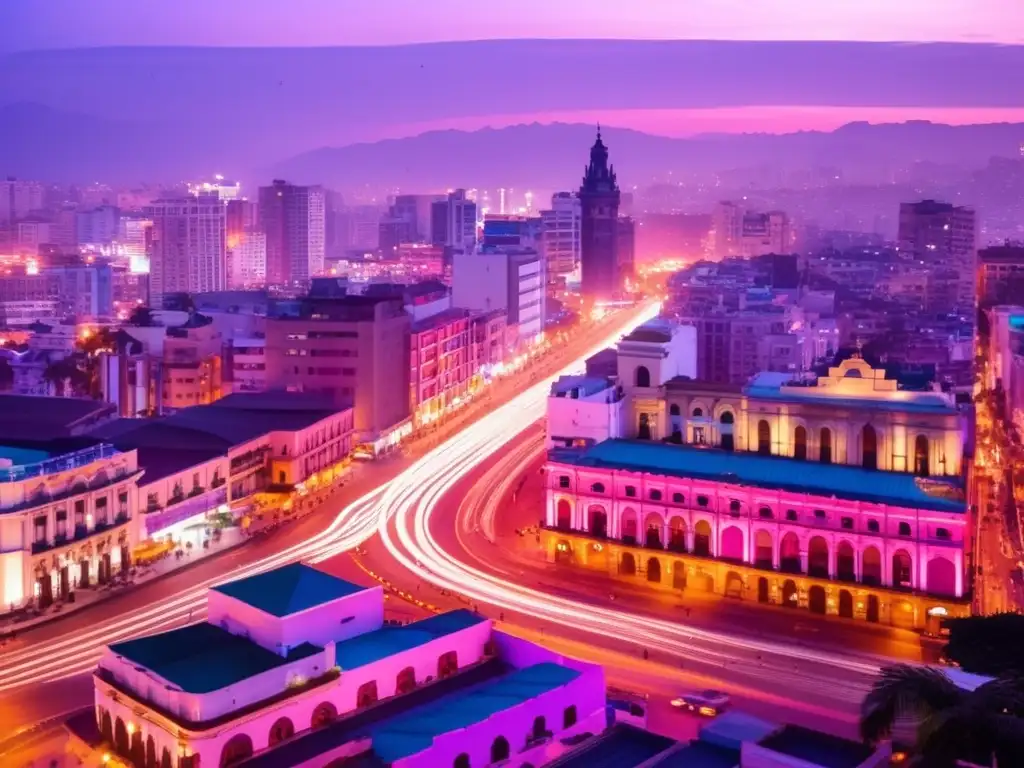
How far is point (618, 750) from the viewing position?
13289 millimetres

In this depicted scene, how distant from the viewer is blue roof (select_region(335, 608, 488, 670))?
52.3ft

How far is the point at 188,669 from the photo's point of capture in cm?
1471

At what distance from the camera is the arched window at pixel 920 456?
24.5 metres

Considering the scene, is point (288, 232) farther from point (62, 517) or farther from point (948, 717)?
point (948, 717)

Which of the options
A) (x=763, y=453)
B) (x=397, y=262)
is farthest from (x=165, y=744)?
(x=397, y=262)

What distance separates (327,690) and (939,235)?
3213 inches

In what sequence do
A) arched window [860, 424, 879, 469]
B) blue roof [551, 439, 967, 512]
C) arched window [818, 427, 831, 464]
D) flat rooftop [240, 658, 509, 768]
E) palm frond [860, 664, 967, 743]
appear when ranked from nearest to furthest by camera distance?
palm frond [860, 664, 967, 743] < flat rooftop [240, 658, 509, 768] < blue roof [551, 439, 967, 512] < arched window [860, 424, 879, 469] < arched window [818, 427, 831, 464]

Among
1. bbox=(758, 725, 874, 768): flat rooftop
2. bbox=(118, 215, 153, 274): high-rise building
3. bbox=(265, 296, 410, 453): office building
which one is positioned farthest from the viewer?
bbox=(118, 215, 153, 274): high-rise building

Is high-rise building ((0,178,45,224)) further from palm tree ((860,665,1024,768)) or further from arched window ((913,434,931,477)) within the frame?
palm tree ((860,665,1024,768))

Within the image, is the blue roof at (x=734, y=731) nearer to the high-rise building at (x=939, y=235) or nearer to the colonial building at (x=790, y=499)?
the colonial building at (x=790, y=499)

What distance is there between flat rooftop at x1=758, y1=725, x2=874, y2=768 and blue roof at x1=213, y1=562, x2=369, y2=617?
21.5 feet

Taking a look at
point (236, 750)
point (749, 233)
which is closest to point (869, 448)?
point (236, 750)

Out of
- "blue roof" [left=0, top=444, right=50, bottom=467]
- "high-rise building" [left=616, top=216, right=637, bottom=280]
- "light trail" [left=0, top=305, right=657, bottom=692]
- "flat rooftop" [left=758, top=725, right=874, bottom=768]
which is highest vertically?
"high-rise building" [left=616, top=216, right=637, bottom=280]

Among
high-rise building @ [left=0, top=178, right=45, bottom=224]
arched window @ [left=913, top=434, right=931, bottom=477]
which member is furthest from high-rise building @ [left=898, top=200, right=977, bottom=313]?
high-rise building @ [left=0, top=178, right=45, bottom=224]
